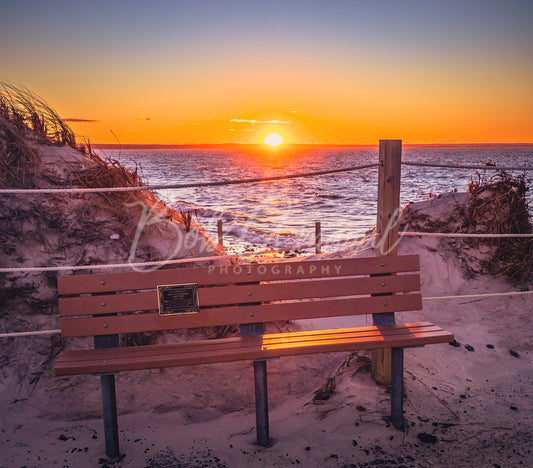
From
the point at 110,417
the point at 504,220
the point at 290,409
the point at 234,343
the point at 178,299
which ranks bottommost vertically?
the point at 290,409

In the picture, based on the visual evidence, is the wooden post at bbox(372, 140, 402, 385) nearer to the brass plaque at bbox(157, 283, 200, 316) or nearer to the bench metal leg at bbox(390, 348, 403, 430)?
the bench metal leg at bbox(390, 348, 403, 430)

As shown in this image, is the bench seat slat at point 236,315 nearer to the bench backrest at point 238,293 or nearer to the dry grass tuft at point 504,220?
the bench backrest at point 238,293

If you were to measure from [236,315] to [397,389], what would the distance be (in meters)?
1.25

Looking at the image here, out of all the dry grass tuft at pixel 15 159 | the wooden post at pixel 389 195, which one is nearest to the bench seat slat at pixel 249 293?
the wooden post at pixel 389 195

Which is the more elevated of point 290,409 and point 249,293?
point 249,293

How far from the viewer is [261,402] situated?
3016 mm

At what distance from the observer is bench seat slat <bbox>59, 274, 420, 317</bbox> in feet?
9.88

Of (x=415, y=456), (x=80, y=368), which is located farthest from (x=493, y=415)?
(x=80, y=368)

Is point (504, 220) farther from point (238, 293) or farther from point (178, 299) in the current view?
point (178, 299)

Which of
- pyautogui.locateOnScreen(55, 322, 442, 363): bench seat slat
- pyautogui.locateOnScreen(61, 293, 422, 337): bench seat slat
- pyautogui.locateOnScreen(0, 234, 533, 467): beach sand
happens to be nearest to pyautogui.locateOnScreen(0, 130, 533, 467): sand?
pyautogui.locateOnScreen(0, 234, 533, 467): beach sand

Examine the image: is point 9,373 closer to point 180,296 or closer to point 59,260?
point 59,260

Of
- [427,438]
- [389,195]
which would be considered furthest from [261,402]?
[389,195]

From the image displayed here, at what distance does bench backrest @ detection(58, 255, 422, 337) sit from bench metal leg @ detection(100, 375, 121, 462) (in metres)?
0.33

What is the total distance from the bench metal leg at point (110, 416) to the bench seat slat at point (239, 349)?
173 mm
